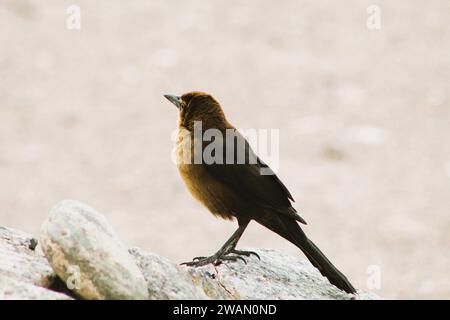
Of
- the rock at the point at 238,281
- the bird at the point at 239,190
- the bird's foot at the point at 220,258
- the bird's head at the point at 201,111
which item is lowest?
the rock at the point at 238,281

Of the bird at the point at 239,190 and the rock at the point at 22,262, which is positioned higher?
the bird at the point at 239,190

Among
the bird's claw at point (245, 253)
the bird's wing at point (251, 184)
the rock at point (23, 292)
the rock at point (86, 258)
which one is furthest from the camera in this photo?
the bird's claw at point (245, 253)

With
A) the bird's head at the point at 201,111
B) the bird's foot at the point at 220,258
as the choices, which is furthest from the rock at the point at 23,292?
the bird's head at the point at 201,111

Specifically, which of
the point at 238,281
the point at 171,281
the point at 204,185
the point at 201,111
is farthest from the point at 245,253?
the point at 201,111

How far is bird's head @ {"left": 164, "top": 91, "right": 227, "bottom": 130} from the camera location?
5.57 meters

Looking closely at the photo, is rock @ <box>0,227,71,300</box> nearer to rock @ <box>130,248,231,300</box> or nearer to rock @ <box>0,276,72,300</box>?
rock @ <box>0,276,72,300</box>

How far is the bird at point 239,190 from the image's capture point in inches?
209

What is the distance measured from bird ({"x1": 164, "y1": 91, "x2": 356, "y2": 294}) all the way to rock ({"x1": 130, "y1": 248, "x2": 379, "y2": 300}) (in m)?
0.15

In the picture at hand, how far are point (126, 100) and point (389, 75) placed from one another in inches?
246

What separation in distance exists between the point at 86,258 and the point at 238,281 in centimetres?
118

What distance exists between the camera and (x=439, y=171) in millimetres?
15227

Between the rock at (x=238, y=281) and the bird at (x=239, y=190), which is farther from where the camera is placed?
the bird at (x=239, y=190)

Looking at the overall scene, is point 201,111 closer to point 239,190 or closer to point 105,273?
point 239,190

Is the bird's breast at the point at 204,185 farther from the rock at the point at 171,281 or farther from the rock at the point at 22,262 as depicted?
the rock at the point at 22,262
